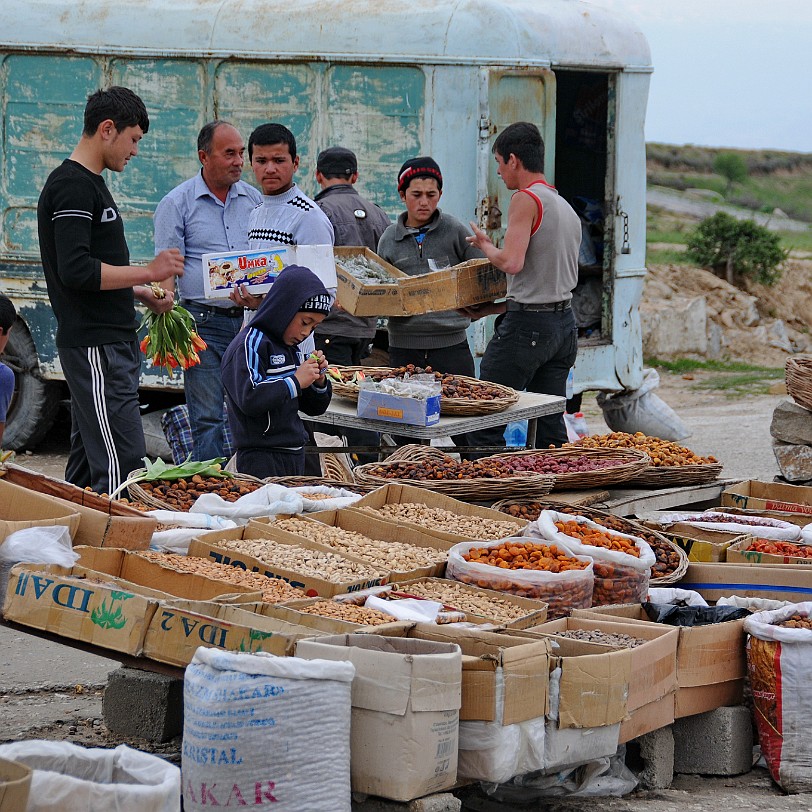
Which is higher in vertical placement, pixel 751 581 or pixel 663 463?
pixel 663 463

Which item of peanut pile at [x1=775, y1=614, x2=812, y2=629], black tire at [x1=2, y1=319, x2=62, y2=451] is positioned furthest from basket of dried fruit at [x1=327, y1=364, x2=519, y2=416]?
black tire at [x1=2, y1=319, x2=62, y2=451]

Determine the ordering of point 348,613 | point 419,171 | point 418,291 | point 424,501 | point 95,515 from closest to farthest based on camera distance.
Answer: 1. point 348,613
2. point 95,515
3. point 424,501
4. point 418,291
5. point 419,171

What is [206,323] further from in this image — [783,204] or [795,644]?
[783,204]

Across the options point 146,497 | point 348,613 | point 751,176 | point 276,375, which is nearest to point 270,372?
point 276,375

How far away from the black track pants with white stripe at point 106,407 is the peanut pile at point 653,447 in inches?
89.3

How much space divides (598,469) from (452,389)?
0.97 m

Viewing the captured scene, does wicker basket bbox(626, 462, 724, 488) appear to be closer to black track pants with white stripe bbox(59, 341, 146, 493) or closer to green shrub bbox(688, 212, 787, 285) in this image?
black track pants with white stripe bbox(59, 341, 146, 493)

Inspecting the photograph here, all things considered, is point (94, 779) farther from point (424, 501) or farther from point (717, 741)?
point (424, 501)

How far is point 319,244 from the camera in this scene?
265 inches

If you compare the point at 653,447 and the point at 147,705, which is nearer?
the point at 147,705

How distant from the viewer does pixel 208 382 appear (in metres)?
7.04

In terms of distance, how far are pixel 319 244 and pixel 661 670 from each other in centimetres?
347

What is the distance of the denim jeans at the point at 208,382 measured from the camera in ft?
22.9

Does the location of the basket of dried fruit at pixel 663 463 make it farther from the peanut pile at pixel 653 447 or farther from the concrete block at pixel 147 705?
the concrete block at pixel 147 705
